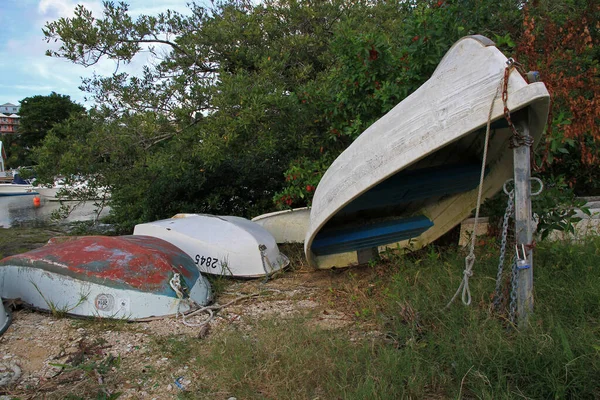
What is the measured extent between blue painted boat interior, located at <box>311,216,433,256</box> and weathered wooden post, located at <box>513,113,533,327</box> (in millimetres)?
1694

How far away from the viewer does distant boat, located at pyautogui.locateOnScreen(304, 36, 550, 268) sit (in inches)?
102

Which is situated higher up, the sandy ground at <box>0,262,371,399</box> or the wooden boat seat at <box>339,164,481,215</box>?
the wooden boat seat at <box>339,164,481,215</box>

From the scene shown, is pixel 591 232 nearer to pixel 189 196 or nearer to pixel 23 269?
pixel 23 269

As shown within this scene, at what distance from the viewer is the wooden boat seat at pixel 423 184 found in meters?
4.01

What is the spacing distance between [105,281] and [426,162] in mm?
3040

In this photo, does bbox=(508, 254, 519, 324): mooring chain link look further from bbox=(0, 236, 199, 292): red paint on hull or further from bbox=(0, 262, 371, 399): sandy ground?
bbox=(0, 236, 199, 292): red paint on hull

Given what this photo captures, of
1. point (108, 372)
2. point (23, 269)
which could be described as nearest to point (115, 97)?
point (23, 269)

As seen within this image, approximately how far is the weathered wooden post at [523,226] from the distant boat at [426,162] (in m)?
0.20

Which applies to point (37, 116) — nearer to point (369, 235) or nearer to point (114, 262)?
point (114, 262)

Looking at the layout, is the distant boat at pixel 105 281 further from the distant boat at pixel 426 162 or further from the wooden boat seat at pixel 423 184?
the wooden boat seat at pixel 423 184

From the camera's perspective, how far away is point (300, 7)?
7242 mm

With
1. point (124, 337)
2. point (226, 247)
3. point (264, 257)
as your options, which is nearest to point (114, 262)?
point (124, 337)

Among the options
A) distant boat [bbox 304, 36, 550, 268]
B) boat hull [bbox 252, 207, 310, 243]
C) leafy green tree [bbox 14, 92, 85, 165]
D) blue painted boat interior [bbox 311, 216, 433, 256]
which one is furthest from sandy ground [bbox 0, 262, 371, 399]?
leafy green tree [bbox 14, 92, 85, 165]

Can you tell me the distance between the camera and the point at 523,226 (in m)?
2.63
